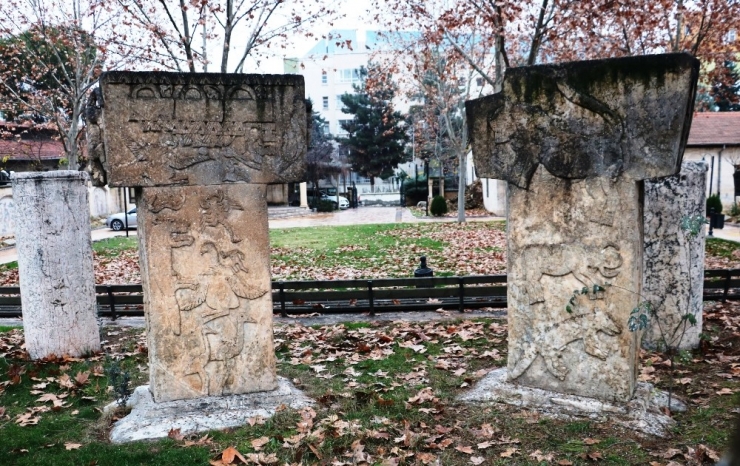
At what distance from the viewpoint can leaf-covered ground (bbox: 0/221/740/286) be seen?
13.3 meters

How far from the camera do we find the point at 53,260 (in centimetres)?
737

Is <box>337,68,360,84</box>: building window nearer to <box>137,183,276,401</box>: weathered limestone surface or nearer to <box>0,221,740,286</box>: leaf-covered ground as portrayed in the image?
<box>0,221,740,286</box>: leaf-covered ground

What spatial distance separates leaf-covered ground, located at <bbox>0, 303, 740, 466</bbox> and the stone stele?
2.02ft

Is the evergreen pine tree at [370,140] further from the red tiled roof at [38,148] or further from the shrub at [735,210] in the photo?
the shrub at [735,210]

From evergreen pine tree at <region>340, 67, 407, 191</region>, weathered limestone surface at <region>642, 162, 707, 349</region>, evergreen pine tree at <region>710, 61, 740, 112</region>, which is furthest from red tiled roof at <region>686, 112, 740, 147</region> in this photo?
evergreen pine tree at <region>340, 67, 407, 191</region>

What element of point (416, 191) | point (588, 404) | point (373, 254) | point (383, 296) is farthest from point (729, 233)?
point (416, 191)

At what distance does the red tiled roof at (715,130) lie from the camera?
2756 centimetres

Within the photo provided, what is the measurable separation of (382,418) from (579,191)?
2603 mm

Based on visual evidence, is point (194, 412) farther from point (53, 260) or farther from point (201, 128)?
point (53, 260)

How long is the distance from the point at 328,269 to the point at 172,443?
918 cm

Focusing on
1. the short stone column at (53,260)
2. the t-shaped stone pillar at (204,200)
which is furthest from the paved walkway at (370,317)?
the t-shaped stone pillar at (204,200)

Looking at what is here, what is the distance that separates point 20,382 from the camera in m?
6.59

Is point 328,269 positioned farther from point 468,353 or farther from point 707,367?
point 707,367

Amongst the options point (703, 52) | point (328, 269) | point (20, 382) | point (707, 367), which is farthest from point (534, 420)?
point (703, 52)
